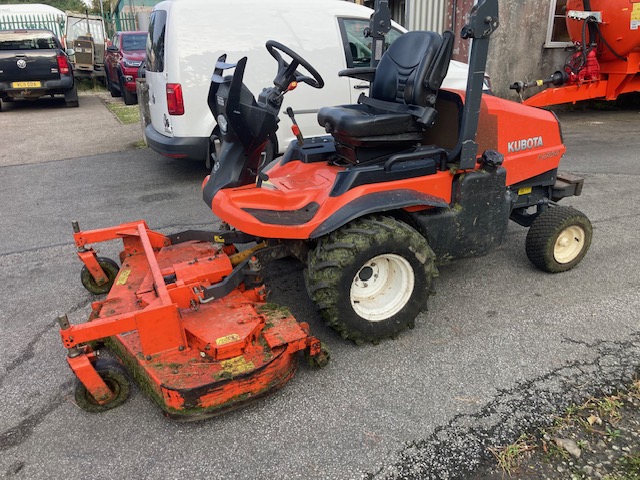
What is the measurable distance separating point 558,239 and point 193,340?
2.69m

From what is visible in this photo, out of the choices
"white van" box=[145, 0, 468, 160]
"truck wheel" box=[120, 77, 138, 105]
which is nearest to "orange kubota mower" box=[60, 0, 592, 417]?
"white van" box=[145, 0, 468, 160]

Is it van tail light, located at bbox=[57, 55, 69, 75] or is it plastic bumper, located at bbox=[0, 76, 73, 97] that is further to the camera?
van tail light, located at bbox=[57, 55, 69, 75]

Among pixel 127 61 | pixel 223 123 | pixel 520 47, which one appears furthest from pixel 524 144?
pixel 127 61

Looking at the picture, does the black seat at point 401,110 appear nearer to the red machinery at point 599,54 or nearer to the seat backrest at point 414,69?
the seat backrest at point 414,69

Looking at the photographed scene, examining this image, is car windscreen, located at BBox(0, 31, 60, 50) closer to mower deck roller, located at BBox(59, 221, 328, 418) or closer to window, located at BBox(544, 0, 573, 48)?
window, located at BBox(544, 0, 573, 48)

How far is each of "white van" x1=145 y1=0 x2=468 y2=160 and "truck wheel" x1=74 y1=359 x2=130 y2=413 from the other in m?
3.60

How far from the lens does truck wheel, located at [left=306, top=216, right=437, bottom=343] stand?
280 centimetres

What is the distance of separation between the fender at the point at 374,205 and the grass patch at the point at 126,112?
8.86m

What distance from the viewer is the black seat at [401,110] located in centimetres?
312

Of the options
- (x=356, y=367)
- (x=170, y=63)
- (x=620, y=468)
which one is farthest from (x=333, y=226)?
(x=170, y=63)

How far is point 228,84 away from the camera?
2914 millimetres

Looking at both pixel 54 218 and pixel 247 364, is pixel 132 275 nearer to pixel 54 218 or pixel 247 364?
pixel 247 364

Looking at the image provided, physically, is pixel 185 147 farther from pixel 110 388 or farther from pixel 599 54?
pixel 599 54

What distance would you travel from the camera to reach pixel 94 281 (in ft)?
12.0
